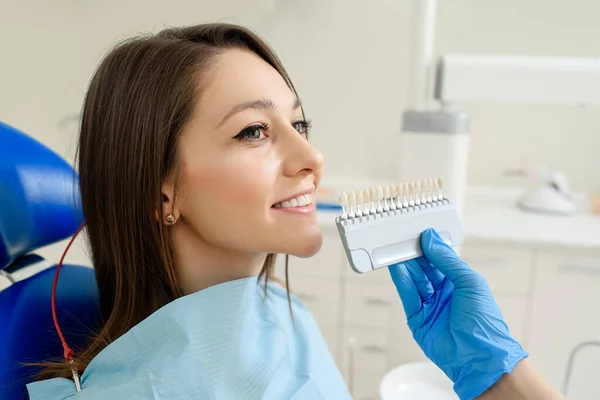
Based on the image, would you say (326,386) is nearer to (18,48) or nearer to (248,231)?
(248,231)

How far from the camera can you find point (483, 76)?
1.10 meters

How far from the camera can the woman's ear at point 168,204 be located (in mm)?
822

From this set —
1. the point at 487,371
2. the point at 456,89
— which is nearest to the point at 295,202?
the point at 487,371

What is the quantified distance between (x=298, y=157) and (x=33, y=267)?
56 centimetres

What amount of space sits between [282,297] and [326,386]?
0.23m

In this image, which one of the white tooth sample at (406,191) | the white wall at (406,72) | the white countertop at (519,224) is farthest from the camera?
the white wall at (406,72)

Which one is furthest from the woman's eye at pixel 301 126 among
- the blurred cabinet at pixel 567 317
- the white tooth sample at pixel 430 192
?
the blurred cabinet at pixel 567 317

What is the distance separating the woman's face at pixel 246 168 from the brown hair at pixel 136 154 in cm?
3

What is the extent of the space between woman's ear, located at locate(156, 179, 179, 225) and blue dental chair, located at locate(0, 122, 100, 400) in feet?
0.80

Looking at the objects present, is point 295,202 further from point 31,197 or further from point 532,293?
point 532,293

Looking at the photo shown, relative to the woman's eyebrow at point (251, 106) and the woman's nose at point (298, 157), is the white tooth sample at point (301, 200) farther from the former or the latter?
the woman's eyebrow at point (251, 106)

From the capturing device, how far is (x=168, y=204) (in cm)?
83

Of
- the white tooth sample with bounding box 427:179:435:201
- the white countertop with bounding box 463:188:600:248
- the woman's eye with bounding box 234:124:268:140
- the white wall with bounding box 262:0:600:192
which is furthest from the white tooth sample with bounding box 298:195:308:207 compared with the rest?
the white wall with bounding box 262:0:600:192

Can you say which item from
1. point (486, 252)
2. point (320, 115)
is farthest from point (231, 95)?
point (320, 115)
